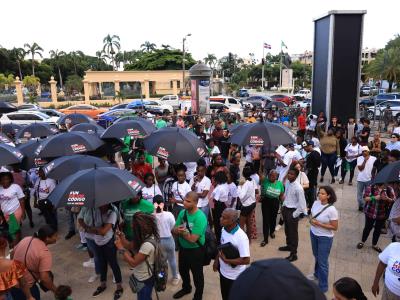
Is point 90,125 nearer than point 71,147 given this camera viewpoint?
No

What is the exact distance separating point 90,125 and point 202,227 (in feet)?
24.3

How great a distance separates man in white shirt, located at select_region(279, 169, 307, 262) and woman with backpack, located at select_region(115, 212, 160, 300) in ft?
9.29

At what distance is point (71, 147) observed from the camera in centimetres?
754

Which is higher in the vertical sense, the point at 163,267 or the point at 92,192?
the point at 92,192

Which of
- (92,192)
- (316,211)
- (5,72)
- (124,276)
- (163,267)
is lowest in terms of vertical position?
(124,276)

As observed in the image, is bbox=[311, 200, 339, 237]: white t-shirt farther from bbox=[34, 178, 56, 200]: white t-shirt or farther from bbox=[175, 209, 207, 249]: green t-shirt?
bbox=[34, 178, 56, 200]: white t-shirt

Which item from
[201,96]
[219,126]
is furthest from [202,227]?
[201,96]

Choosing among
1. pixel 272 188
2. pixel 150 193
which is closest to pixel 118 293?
pixel 150 193

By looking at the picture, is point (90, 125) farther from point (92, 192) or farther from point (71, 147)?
point (92, 192)

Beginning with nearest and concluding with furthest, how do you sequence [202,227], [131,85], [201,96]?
[202,227]
[201,96]
[131,85]

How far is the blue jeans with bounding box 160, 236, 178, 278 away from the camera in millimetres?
5469

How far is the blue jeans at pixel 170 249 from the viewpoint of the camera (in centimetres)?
547

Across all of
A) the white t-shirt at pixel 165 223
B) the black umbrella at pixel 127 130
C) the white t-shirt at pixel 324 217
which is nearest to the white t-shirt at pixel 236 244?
the white t-shirt at pixel 165 223

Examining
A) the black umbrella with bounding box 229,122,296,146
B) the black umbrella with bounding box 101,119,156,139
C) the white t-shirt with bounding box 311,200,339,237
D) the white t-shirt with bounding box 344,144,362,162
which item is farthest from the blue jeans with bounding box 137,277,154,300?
the white t-shirt with bounding box 344,144,362,162
